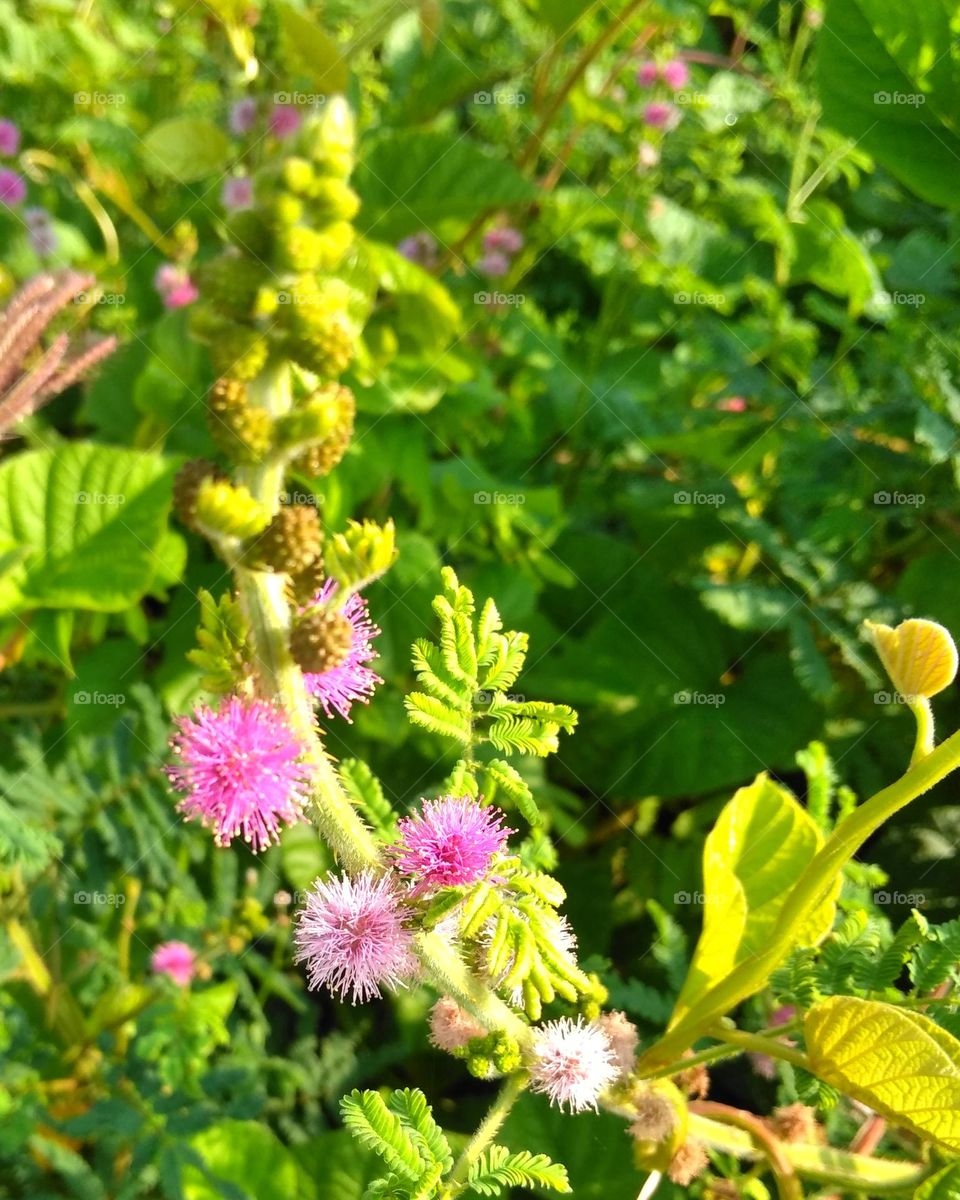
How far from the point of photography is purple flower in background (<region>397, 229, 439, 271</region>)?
1.65 m

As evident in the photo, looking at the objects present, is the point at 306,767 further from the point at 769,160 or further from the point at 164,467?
the point at 769,160

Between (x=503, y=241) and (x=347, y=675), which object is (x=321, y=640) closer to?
(x=347, y=675)

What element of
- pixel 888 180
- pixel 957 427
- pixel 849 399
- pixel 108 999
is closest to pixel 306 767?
pixel 108 999

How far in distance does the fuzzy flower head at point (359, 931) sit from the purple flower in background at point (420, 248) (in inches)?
49.9

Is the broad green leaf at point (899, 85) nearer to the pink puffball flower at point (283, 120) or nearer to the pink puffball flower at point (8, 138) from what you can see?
the pink puffball flower at point (283, 120)

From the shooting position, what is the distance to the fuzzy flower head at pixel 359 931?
23.1 inches

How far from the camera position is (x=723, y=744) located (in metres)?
1.43

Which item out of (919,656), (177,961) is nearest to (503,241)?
(177,961)

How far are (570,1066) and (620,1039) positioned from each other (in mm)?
105

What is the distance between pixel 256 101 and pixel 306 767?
148 centimetres

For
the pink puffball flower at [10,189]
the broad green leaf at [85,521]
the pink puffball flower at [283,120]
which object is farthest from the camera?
the pink puffball flower at [10,189]

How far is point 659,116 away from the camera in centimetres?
186

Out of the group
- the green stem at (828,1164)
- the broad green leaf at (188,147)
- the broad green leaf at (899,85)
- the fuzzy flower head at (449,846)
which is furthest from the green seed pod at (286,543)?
the broad green leaf at (188,147)

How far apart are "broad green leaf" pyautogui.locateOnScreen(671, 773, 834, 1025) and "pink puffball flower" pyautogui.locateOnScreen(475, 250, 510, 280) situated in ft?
4.01
